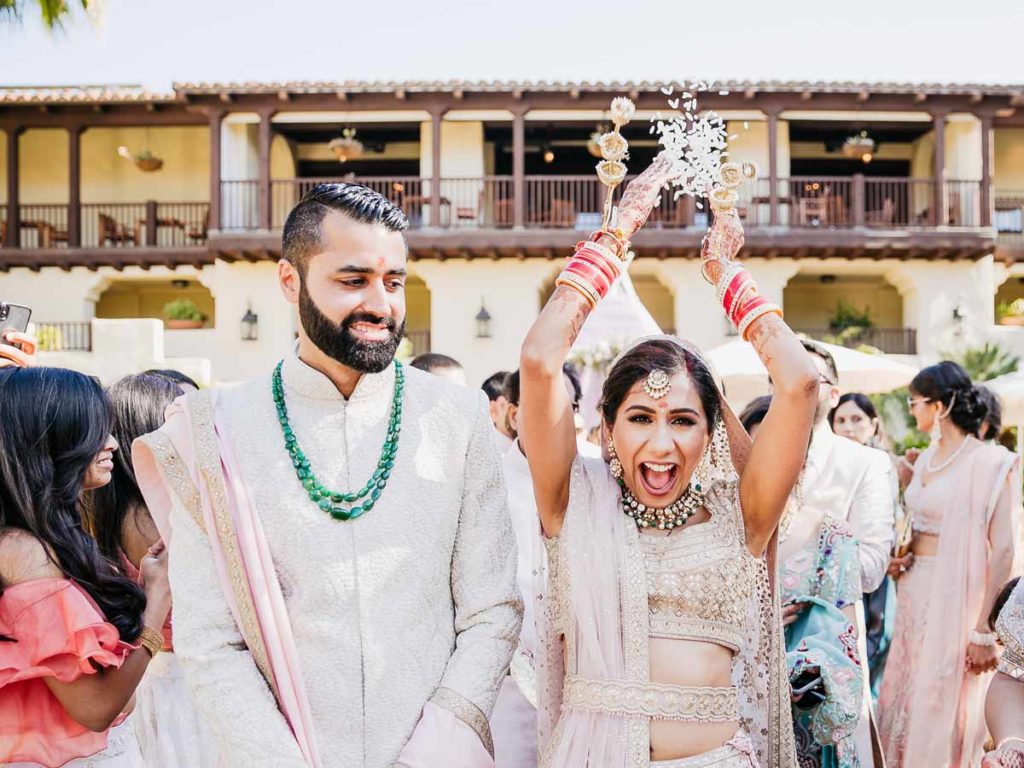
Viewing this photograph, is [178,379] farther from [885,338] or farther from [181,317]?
[885,338]

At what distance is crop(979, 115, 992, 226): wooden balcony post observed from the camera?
1981 cm

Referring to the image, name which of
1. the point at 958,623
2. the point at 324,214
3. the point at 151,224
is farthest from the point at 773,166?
the point at 324,214

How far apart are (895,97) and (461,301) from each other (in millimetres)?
8825

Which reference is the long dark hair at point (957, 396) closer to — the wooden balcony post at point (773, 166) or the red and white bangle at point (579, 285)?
the red and white bangle at point (579, 285)

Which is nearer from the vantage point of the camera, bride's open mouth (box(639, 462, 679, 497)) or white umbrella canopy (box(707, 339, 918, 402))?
bride's open mouth (box(639, 462, 679, 497))

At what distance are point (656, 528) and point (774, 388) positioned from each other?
485 millimetres

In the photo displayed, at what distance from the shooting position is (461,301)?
19.8 metres

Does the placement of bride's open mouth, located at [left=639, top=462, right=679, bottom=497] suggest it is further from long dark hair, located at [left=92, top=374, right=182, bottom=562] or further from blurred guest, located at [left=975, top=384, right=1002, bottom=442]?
blurred guest, located at [left=975, top=384, right=1002, bottom=442]

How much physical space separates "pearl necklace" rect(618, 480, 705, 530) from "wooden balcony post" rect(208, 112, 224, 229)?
18082 mm

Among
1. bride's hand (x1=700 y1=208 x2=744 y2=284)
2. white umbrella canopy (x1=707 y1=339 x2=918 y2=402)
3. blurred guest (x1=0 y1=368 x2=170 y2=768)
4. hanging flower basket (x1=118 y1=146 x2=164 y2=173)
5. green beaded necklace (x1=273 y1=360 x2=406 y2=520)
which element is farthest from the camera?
hanging flower basket (x1=118 y1=146 x2=164 y2=173)

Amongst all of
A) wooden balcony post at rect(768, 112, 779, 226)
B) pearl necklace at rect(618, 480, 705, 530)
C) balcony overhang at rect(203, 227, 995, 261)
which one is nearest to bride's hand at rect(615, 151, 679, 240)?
pearl necklace at rect(618, 480, 705, 530)

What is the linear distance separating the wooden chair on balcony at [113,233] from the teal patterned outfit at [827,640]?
19.4 m

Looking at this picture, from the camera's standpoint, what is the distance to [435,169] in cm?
1916

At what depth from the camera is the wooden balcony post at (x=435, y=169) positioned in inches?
755
